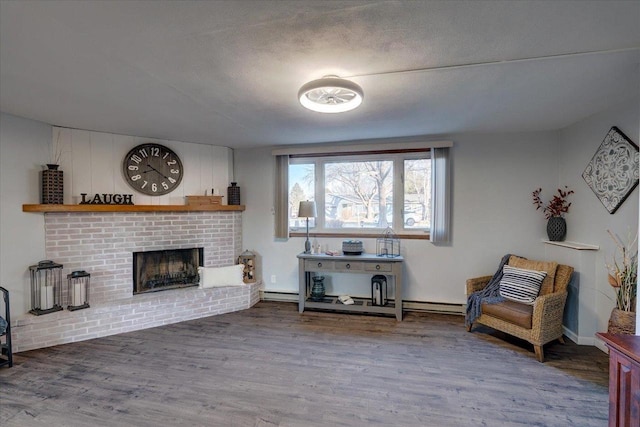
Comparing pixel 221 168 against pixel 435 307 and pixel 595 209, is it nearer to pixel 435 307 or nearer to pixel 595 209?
pixel 435 307

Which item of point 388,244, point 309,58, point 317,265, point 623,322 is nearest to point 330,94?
point 309,58

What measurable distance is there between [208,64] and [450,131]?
9.28 feet

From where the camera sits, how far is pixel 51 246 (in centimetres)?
312

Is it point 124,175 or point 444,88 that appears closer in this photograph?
point 444,88

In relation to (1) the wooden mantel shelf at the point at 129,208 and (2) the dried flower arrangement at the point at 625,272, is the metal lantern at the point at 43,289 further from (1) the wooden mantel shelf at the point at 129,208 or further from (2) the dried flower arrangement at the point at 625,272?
(2) the dried flower arrangement at the point at 625,272

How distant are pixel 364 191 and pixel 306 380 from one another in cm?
252

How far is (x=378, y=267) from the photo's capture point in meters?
3.61

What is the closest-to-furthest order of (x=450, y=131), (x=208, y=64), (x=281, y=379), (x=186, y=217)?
(x=208, y=64), (x=281, y=379), (x=450, y=131), (x=186, y=217)

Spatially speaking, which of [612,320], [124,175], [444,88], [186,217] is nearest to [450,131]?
[444,88]

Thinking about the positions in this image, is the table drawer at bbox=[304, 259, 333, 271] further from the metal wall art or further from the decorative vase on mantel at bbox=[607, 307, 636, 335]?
the metal wall art

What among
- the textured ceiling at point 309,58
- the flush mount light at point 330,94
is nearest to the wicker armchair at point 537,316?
the textured ceiling at point 309,58

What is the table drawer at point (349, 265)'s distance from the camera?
12.0ft

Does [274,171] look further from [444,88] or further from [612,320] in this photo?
[612,320]

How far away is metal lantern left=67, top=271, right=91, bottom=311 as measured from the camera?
3074 mm
